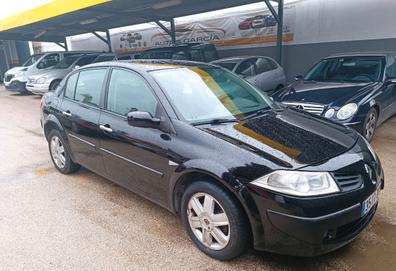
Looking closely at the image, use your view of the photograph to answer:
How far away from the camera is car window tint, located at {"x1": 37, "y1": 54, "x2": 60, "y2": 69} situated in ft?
43.1

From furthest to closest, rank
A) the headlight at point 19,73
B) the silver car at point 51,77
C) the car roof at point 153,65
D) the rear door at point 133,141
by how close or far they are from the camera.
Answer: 1. the headlight at point 19,73
2. the silver car at point 51,77
3. the car roof at point 153,65
4. the rear door at point 133,141

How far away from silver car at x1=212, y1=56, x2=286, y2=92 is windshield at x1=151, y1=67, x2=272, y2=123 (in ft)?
14.4

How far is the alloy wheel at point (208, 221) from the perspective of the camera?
8.36 ft

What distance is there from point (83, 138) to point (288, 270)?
106 inches

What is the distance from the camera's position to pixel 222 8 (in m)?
12.3

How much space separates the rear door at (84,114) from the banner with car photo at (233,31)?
8.92m

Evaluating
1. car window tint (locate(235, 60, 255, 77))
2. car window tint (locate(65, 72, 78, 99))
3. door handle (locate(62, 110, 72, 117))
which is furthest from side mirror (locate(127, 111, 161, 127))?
car window tint (locate(235, 60, 255, 77))

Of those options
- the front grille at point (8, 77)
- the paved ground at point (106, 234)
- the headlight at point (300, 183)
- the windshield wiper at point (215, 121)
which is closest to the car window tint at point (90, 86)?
the paved ground at point (106, 234)

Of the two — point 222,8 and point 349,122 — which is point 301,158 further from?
point 222,8

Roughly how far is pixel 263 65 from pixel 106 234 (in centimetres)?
679

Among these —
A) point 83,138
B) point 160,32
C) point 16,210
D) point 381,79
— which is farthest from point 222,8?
point 16,210

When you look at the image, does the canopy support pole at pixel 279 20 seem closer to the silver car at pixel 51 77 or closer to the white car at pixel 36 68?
the silver car at pixel 51 77

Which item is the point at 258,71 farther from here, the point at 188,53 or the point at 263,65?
the point at 188,53

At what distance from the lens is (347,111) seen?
4.82 meters
